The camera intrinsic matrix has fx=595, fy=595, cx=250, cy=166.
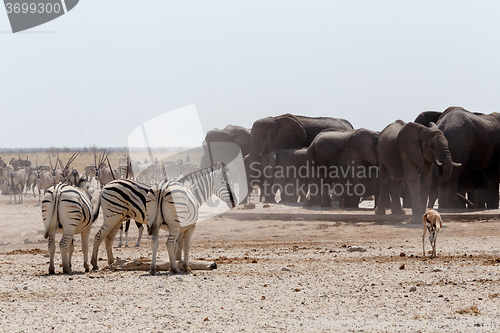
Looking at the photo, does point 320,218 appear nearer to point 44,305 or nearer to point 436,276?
point 436,276

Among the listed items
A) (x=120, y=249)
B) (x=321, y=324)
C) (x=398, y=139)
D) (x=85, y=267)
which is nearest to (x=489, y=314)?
(x=321, y=324)

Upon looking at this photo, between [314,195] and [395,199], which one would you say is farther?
[314,195]

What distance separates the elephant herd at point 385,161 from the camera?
62.8ft

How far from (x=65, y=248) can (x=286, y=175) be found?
17906mm

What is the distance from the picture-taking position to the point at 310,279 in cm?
988

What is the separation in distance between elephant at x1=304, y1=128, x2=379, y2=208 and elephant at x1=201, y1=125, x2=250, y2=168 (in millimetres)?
6847

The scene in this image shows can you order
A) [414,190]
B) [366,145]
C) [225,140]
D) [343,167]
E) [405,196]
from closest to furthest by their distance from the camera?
[414,190] < [366,145] < [405,196] < [343,167] < [225,140]

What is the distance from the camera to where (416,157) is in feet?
61.8

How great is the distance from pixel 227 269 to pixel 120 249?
4.87 meters

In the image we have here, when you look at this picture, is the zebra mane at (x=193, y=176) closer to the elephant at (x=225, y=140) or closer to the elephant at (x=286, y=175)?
the elephant at (x=286, y=175)

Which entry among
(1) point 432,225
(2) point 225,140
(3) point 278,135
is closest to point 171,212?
(1) point 432,225

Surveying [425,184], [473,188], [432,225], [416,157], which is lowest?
[432,225]

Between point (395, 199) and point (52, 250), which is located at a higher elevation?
point (395, 199)

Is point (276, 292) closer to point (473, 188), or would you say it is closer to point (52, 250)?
point (52, 250)
